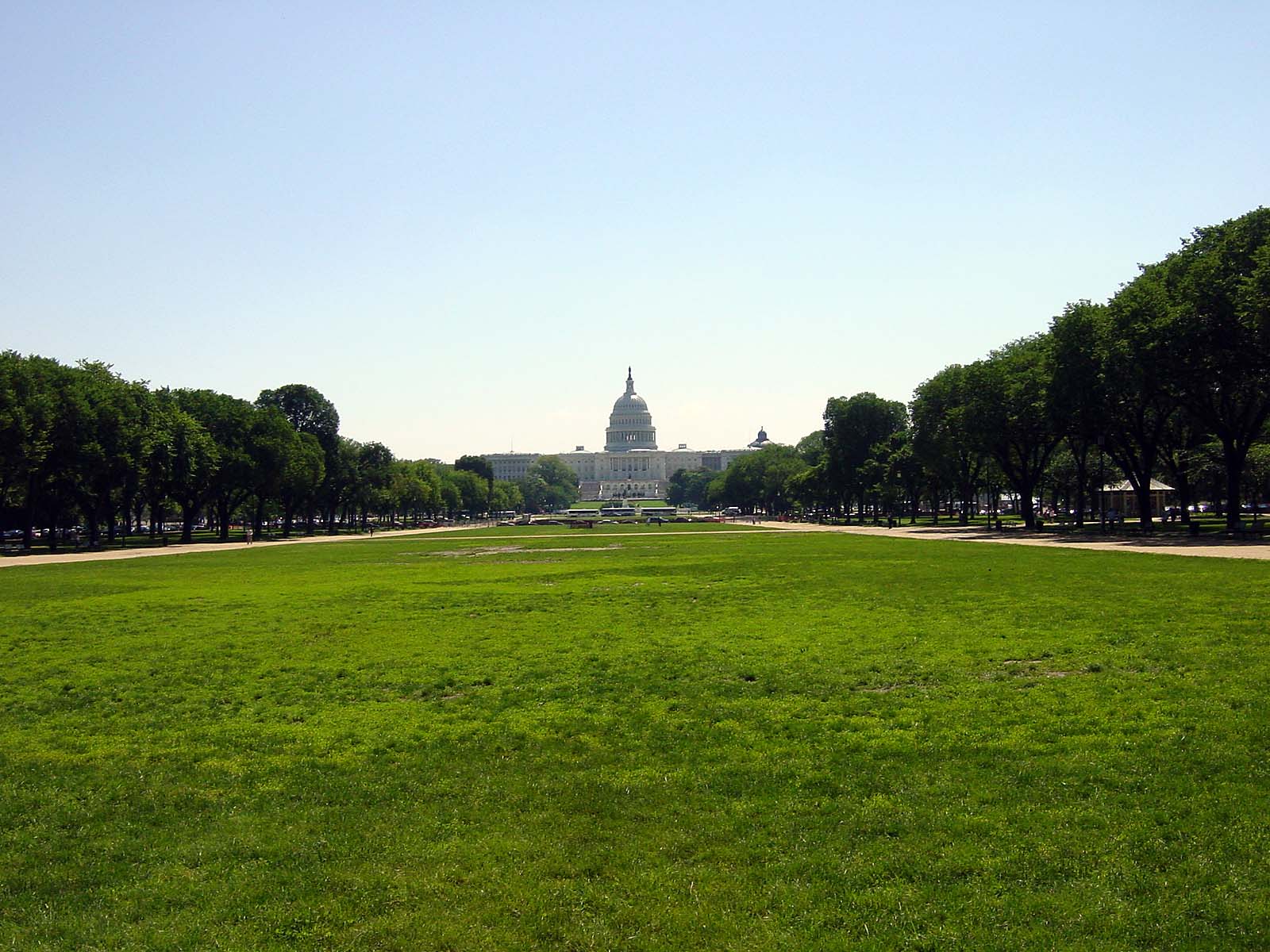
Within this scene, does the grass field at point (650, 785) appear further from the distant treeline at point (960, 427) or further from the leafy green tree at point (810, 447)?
the leafy green tree at point (810, 447)

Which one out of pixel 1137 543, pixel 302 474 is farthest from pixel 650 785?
pixel 302 474

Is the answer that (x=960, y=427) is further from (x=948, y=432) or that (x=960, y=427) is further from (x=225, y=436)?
(x=225, y=436)

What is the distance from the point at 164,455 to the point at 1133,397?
5986 centimetres

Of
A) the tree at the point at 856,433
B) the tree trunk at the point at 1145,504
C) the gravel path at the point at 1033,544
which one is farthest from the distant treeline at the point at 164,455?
the tree trunk at the point at 1145,504

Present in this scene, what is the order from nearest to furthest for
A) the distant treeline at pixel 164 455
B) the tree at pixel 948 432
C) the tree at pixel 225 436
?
the distant treeline at pixel 164 455 < the tree at pixel 948 432 < the tree at pixel 225 436

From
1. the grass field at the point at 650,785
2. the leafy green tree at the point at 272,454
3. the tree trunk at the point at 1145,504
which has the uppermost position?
the leafy green tree at the point at 272,454

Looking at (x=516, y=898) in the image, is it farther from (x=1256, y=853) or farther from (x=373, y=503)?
(x=373, y=503)

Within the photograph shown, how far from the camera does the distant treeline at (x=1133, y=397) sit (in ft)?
155

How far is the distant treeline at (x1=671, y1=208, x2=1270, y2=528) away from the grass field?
30833mm

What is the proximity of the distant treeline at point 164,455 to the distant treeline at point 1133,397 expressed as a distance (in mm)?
53129

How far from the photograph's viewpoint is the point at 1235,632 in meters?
17.0

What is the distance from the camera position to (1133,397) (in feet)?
178

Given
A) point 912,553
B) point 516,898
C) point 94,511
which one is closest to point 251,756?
point 516,898

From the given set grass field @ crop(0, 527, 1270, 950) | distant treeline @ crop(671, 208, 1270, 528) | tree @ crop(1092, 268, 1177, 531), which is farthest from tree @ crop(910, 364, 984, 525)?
grass field @ crop(0, 527, 1270, 950)
